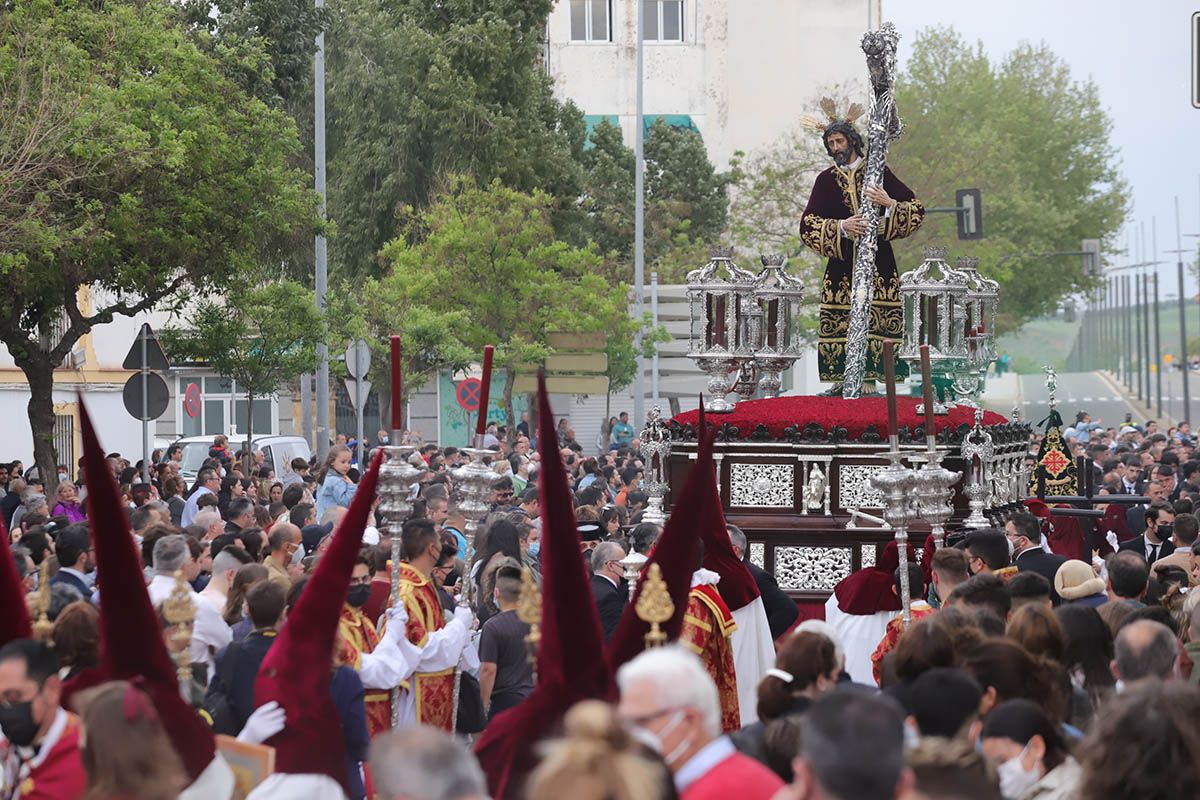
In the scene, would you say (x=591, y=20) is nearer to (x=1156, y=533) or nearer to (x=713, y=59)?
(x=713, y=59)

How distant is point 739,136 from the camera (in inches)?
2467

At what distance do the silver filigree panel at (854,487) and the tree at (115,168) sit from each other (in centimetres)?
761

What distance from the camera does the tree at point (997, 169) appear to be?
49.2 m

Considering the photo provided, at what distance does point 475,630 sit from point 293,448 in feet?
71.8

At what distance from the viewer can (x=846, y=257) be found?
1617cm

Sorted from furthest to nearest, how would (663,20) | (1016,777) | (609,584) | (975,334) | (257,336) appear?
(663,20) → (257,336) → (975,334) → (609,584) → (1016,777)

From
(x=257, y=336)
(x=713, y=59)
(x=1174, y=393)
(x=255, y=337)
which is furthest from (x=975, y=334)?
(x=1174, y=393)

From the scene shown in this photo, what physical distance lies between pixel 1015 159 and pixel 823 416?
151ft

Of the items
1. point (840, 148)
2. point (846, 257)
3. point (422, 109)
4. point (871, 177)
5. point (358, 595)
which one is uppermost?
point (422, 109)

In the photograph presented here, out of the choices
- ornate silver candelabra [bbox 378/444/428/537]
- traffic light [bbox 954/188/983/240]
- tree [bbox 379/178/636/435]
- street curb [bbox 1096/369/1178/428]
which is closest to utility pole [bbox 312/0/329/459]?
tree [bbox 379/178/636/435]

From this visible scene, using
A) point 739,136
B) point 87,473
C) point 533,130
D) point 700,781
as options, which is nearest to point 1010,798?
point 700,781

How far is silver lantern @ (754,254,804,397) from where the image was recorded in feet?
53.0

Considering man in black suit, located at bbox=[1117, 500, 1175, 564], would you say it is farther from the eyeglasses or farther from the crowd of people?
the eyeglasses

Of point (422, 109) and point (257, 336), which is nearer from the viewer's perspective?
point (257, 336)
